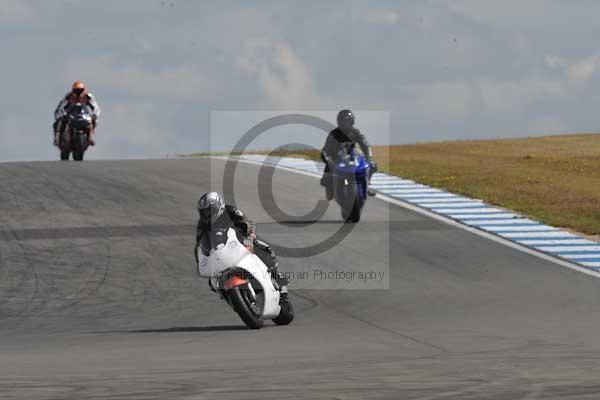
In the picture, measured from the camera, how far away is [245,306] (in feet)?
41.3

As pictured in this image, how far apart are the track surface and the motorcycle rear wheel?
0.20 meters

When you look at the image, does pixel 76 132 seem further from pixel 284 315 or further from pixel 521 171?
pixel 284 315

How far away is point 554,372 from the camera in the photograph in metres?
8.50

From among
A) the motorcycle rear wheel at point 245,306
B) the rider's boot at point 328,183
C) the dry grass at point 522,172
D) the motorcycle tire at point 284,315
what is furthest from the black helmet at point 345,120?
the motorcycle rear wheel at point 245,306

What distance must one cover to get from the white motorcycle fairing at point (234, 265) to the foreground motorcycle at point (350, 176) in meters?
8.70

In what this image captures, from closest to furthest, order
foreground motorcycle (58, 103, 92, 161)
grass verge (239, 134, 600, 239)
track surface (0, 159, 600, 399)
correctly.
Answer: track surface (0, 159, 600, 399) < grass verge (239, 134, 600, 239) < foreground motorcycle (58, 103, 92, 161)

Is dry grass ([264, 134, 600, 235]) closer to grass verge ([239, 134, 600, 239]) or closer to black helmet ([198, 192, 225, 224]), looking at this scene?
grass verge ([239, 134, 600, 239])

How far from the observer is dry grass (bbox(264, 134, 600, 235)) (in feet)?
85.9

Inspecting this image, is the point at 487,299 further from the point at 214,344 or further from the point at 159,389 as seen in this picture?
the point at 159,389

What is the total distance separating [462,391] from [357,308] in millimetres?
7543

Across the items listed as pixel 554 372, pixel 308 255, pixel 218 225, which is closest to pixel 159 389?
pixel 554 372

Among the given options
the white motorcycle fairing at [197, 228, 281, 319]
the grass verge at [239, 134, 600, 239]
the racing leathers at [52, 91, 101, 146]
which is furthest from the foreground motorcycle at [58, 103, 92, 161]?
the white motorcycle fairing at [197, 228, 281, 319]

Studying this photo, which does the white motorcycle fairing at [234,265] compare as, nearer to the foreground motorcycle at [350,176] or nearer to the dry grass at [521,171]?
the foreground motorcycle at [350,176]

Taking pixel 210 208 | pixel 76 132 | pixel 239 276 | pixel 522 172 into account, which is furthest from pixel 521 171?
pixel 239 276
